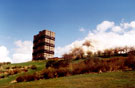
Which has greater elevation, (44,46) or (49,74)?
(44,46)

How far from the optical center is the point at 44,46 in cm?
4903

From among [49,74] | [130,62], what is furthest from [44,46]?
[130,62]

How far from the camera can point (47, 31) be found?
51312 mm

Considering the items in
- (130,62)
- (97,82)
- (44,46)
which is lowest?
(97,82)

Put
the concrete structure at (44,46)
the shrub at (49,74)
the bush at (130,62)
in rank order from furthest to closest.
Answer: the concrete structure at (44,46) < the shrub at (49,74) < the bush at (130,62)

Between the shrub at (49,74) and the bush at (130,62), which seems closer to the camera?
the bush at (130,62)

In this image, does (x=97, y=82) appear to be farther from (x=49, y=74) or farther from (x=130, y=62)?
(x=49, y=74)

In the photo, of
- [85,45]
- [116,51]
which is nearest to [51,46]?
[85,45]

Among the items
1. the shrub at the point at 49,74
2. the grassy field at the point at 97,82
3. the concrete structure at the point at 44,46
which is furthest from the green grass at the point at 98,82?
the concrete structure at the point at 44,46

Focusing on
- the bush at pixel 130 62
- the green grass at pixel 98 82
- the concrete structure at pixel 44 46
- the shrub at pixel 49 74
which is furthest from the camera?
the concrete structure at pixel 44 46

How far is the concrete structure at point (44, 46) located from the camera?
48.9 metres

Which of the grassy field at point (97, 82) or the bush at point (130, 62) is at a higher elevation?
the bush at point (130, 62)

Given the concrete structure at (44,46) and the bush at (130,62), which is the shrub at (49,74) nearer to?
the bush at (130,62)

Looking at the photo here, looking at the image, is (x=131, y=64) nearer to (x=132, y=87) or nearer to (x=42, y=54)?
(x=132, y=87)
